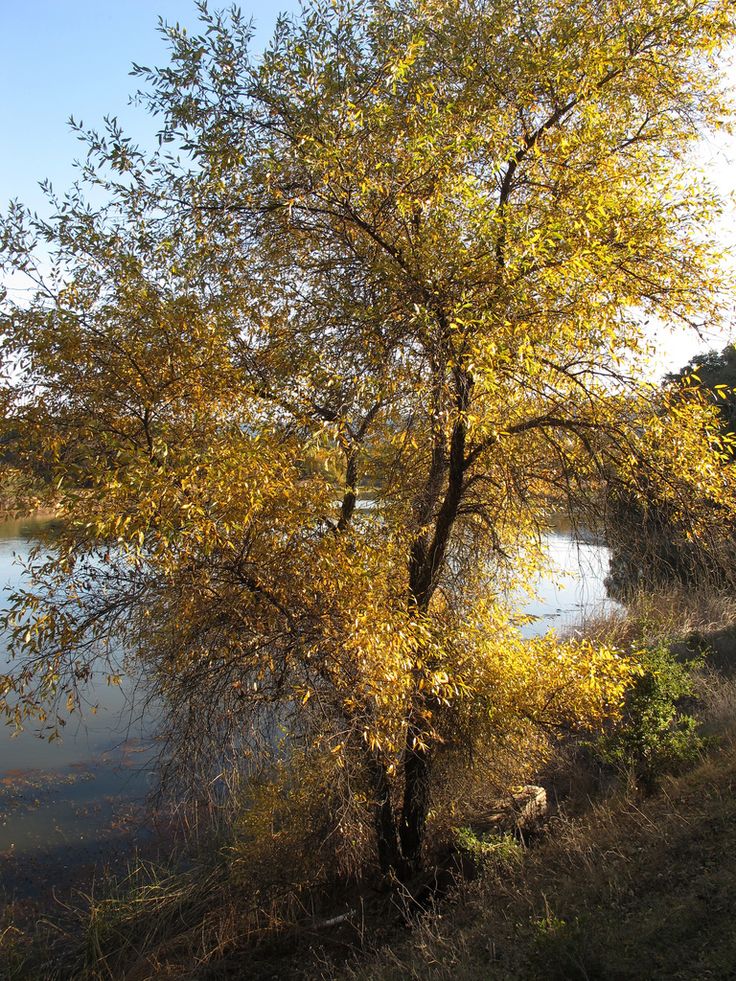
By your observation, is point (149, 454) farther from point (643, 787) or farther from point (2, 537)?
point (2, 537)

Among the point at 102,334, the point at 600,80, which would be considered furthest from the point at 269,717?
the point at 600,80

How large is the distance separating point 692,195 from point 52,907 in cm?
1043

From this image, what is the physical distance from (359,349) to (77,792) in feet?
30.4

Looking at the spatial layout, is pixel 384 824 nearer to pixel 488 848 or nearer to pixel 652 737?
pixel 488 848

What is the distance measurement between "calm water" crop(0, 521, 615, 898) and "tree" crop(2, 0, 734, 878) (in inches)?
73.4

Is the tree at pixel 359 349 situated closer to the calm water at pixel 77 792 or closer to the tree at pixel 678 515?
the tree at pixel 678 515

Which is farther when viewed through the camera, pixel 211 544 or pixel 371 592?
pixel 371 592

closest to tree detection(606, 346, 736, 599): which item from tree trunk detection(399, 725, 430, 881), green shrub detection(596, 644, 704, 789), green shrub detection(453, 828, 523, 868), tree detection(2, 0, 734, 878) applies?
tree detection(2, 0, 734, 878)

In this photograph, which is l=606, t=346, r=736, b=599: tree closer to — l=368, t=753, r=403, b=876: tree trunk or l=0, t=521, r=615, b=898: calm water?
l=0, t=521, r=615, b=898: calm water

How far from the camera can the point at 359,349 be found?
236 inches

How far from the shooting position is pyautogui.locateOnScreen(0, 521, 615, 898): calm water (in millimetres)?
9305

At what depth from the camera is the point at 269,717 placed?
5.74 metres

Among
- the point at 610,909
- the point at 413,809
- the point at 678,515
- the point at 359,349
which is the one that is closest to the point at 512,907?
the point at 610,909

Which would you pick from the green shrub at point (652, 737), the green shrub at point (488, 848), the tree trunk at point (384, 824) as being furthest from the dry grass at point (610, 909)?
the tree trunk at point (384, 824)
